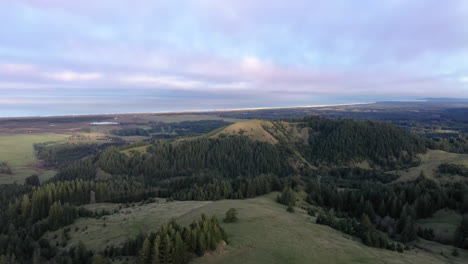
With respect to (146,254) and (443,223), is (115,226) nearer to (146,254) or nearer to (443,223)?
(146,254)

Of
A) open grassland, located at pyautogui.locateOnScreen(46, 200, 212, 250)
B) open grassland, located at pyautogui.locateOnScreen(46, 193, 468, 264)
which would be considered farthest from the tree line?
open grassland, located at pyautogui.locateOnScreen(46, 200, 212, 250)

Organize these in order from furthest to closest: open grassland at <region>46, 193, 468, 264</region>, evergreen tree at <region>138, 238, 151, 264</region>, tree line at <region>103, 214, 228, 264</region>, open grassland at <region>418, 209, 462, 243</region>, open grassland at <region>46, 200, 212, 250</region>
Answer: open grassland at <region>418, 209, 462, 243</region>, open grassland at <region>46, 200, 212, 250</region>, open grassland at <region>46, 193, 468, 264</region>, evergreen tree at <region>138, 238, 151, 264</region>, tree line at <region>103, 214, 228, 264</region>

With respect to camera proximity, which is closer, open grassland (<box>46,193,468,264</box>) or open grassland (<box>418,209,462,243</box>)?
open grassland (<box>46,193,468,264</box>)

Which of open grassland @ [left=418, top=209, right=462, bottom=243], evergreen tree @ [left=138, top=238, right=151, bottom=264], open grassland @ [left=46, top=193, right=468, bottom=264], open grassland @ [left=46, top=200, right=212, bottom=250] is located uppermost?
evergreen tree @ [left=138, top=238, right=151, bottom=264]

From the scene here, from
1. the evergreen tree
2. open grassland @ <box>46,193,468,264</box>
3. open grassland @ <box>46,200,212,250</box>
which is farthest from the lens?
open grassland @ <box>46,200,212,250</box>

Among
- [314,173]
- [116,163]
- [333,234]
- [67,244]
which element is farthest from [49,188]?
[314,173]

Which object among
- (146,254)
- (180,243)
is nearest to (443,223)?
(180,243)

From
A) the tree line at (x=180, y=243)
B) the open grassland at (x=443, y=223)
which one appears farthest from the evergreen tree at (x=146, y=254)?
the open grassland at (x=443, y=223)

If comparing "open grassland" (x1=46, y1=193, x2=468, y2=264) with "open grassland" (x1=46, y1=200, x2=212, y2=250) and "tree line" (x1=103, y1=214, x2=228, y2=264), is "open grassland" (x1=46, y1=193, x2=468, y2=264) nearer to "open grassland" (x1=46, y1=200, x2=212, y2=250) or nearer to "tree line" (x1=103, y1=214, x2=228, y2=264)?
"open grassland" (x1=46, y1=200, x2=212, y2=250)

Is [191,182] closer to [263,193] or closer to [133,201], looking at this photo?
[133,201]
